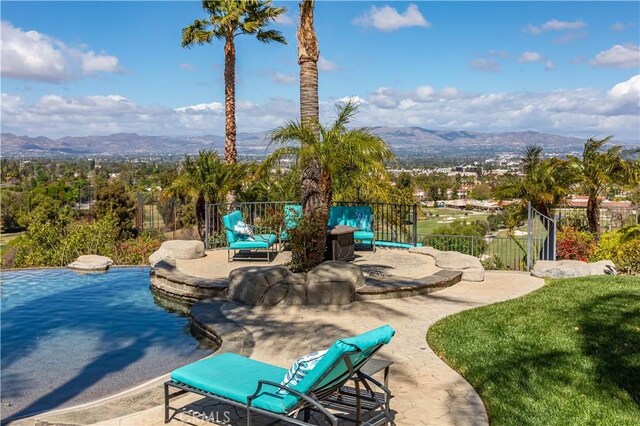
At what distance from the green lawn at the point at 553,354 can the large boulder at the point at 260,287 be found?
7.94ft

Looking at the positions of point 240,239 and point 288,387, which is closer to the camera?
point 288,387

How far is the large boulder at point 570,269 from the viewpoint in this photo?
10328 mm

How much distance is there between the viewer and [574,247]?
1387 cm

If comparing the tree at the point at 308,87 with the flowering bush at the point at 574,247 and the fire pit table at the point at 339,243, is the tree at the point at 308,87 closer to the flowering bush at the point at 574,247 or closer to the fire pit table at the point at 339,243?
the fire pit table at the point at 339,243

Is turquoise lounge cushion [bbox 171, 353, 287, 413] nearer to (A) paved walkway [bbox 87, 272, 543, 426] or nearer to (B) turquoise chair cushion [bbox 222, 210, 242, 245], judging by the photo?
(A) paved walkway [bbox 87, 272, 543, 426]

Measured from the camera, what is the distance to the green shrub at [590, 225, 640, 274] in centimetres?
1091

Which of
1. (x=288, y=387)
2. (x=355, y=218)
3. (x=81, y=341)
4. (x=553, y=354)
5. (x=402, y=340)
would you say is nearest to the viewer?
(x=288, y=387)

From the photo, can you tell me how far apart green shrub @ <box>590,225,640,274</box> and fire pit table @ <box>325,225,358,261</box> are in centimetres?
559

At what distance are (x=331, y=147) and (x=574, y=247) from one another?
8.48 m

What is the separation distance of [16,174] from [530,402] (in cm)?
10637

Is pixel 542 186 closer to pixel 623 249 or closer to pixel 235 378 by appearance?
pixel 623 249

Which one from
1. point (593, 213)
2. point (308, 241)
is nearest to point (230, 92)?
point (308, 241)

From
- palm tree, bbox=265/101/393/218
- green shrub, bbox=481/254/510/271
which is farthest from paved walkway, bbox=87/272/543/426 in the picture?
green shrub, bbox=481/254/510/271

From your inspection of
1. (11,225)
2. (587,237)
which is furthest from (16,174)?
(587,237)
